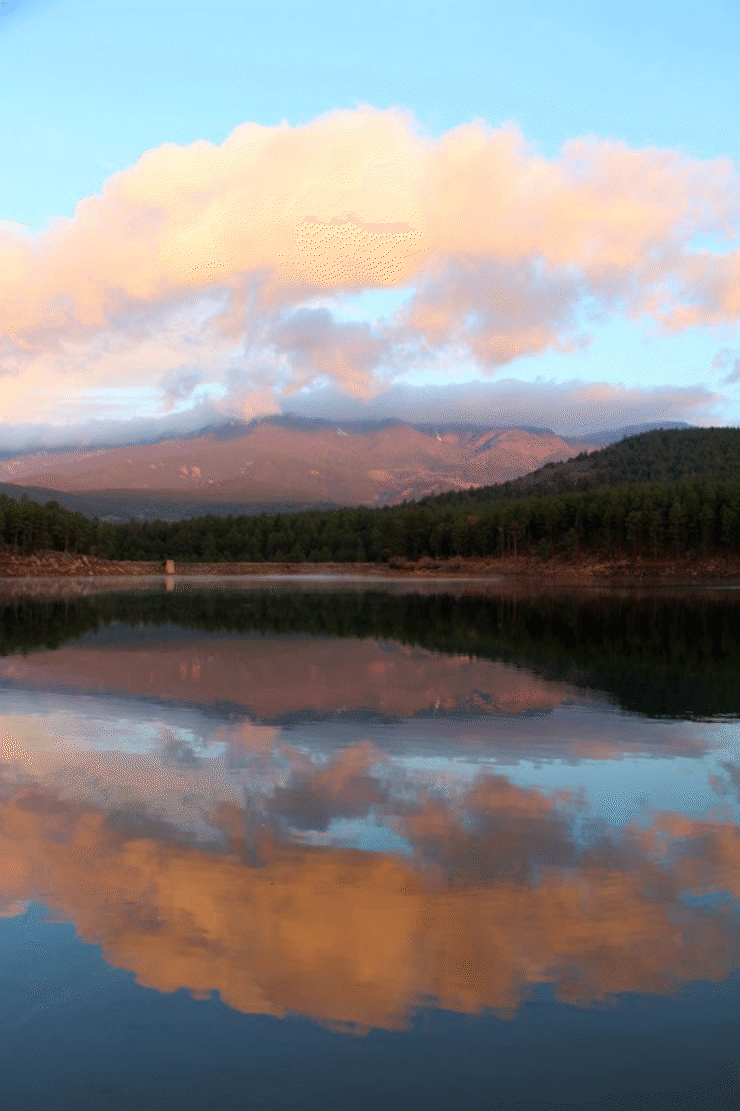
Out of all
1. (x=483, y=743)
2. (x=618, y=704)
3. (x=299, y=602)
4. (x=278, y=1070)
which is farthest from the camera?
(x=299, y=602)

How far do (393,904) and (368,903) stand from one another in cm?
31

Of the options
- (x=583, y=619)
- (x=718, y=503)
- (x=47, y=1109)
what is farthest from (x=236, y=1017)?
(x=718, y=503)

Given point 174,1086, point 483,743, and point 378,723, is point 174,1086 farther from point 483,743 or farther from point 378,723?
point 378,723

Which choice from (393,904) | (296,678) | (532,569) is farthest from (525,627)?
(532,569)

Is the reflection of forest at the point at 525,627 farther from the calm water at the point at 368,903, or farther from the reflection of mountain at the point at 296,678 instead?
the calm water at the point at 368,903

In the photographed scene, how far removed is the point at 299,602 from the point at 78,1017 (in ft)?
252

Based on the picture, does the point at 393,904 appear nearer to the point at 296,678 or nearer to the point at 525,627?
the point at 296,678

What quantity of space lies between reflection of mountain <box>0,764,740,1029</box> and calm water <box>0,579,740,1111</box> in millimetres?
44

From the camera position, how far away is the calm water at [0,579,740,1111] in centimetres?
866

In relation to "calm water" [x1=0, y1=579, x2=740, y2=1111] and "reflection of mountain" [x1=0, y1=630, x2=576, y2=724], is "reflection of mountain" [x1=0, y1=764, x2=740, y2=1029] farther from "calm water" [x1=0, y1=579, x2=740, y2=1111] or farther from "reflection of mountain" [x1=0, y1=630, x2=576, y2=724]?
"reflection of mountain" [x1=0, y1=630, x2=576, y2=724]

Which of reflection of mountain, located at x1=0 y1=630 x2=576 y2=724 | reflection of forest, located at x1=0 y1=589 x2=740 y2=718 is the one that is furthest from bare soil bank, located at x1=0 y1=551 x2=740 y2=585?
reflection of mountain, located at x1=0 y1=630 x2=576 y2=724

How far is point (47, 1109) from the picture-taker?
8.04m

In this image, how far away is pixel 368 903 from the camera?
481 inches

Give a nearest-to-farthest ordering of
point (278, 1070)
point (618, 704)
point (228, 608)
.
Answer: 1. point (278, 1070)
2. point (618, 704)
3. point (228, 608)
